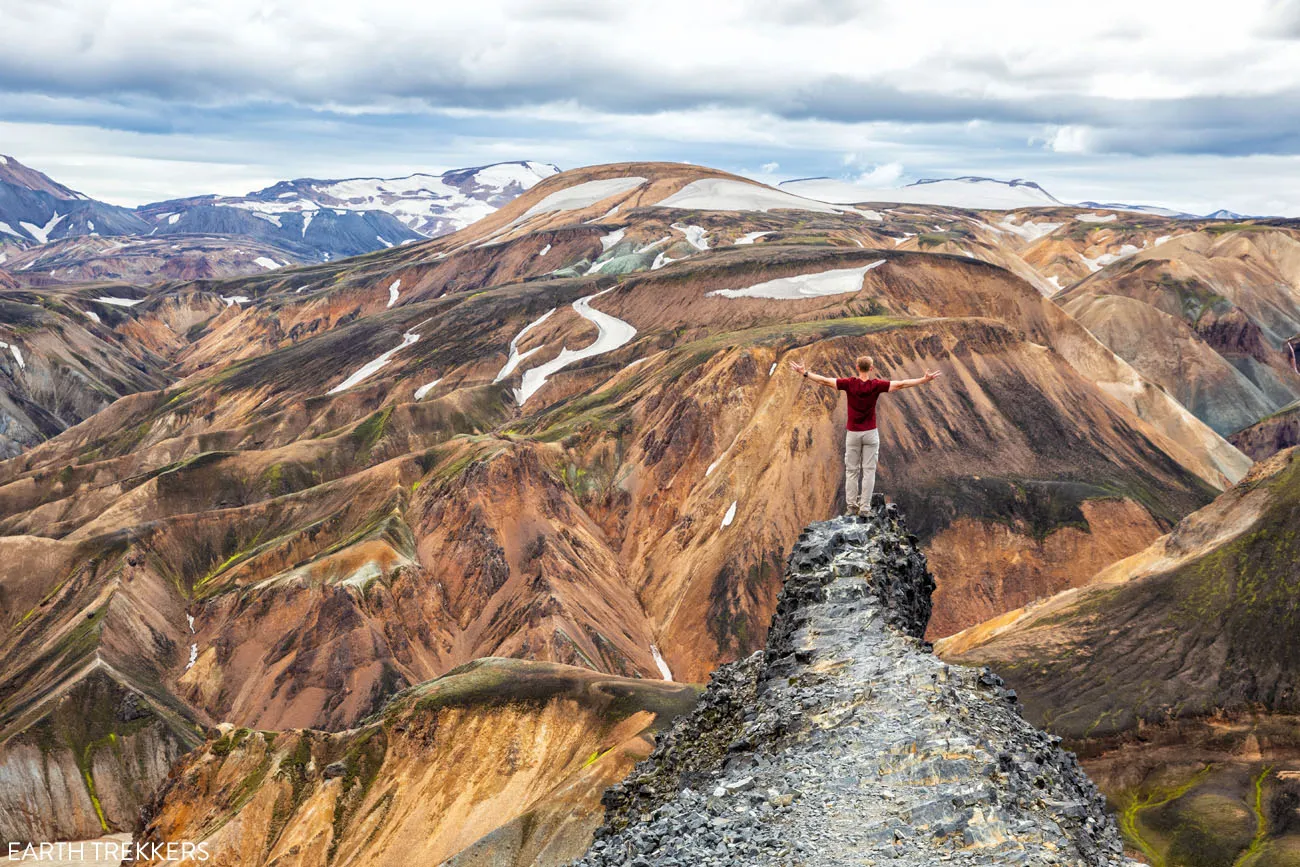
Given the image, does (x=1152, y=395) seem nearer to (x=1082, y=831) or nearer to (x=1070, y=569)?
(x=1070, y=569)

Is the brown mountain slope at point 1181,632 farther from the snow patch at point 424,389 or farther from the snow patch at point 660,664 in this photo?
the snow patch at point 424,389

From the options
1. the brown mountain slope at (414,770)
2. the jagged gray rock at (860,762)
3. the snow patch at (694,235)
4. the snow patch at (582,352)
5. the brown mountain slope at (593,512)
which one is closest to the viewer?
the jagged gray rock at (860,762)

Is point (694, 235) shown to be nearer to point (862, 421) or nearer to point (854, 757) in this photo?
point (862, 421)

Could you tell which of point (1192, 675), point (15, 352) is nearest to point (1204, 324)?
point (1192, 675)

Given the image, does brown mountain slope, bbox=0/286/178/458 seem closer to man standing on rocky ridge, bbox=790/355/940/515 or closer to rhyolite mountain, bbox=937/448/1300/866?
rhyolite mountain, bbox=937/448/1300/866

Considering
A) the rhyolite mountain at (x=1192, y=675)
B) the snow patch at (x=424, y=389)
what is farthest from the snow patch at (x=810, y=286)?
the rhyolite mountain at (x=1192, y=675)

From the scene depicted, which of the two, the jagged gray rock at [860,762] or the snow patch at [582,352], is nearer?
the jagged gray rock at [860,762]
